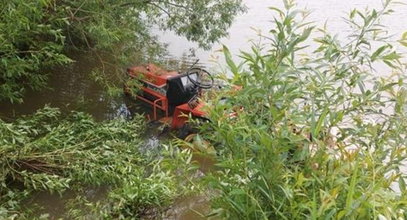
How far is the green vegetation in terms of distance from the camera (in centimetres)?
329

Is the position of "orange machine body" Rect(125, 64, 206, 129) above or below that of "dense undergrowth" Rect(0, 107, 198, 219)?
above

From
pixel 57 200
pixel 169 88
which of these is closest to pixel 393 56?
pixel 57 200

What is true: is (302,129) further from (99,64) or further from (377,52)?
(99,64)

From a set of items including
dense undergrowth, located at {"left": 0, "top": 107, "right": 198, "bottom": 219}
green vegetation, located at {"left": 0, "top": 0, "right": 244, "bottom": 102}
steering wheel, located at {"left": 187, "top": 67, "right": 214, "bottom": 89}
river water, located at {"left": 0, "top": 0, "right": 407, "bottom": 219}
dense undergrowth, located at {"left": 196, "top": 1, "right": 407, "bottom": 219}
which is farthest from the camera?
river water, located at {"left": 0, "top": 0, "right": 407, "bottom": 219}

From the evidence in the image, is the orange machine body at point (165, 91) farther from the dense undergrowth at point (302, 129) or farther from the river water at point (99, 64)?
the dense undergrowth at point (302, 129)

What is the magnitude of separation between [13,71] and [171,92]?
83.8 inches

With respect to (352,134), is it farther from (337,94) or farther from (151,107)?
(151,107)

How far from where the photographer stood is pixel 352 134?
184cm

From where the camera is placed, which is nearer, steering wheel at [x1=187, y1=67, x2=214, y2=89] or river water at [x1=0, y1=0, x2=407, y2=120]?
steering wheel at [x1=187, y1=67, x2=214, y2=89]

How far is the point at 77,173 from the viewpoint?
10.9 feet

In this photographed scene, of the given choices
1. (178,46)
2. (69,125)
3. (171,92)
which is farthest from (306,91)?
(178,46)

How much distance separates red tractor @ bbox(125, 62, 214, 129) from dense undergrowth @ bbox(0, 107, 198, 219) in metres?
1.27

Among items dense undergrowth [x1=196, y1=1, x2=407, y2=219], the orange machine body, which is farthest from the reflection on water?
dense undergrowth [x1=196, y1=1, x2=407, y2=219]

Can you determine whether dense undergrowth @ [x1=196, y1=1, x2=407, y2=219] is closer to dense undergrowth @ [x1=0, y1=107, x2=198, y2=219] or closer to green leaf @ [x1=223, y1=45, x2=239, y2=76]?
green leaf @ [x1=223, y1=45, x2=239, y2=76]
